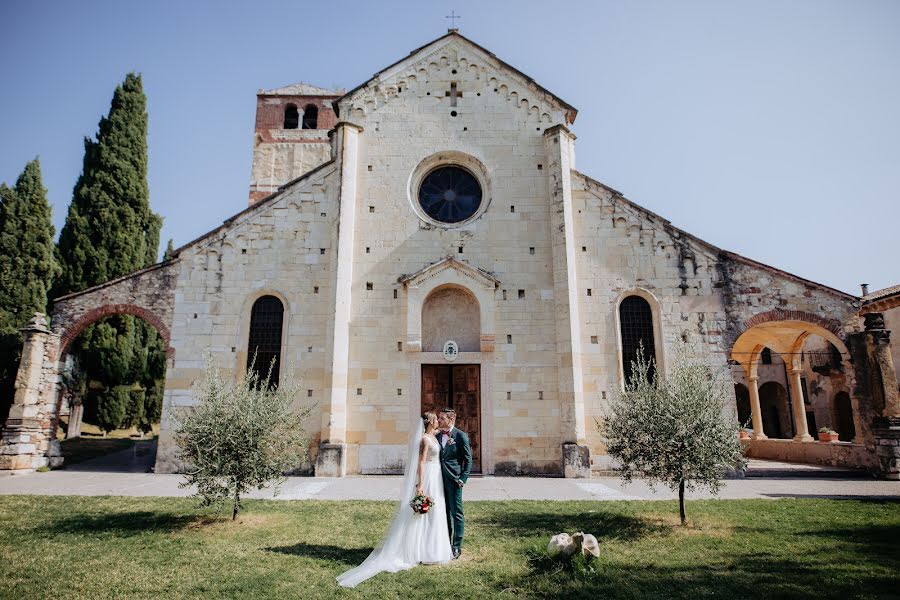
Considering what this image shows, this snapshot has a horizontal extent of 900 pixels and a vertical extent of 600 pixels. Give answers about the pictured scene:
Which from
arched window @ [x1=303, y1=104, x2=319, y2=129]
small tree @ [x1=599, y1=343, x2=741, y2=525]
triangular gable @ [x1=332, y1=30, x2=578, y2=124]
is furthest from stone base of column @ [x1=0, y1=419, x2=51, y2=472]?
Answer: arched window @ [x1=303, y1=104, x2=319, y2=129]

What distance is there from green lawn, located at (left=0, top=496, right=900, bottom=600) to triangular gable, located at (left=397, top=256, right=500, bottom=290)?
7164 mm

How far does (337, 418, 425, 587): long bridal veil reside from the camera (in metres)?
6.18

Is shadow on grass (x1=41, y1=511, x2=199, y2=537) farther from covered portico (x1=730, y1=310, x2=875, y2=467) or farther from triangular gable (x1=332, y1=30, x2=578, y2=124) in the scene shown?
covered portico (x1=730, y1=310, x2=875, y2=467)

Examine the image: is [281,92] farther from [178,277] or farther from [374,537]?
[374,537]

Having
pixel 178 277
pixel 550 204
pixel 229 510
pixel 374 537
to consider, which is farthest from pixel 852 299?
pixel 178 277

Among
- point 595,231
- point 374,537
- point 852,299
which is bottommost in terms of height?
point 374,537

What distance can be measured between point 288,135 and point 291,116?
166 centimetres

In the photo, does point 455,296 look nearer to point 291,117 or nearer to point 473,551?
point 473,551

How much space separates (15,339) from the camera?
740 inches

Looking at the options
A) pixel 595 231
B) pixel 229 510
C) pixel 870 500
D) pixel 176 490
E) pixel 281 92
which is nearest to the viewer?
pixel 229 510

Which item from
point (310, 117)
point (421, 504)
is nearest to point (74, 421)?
point (310, 117)

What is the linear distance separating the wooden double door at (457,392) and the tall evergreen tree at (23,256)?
1528 cm

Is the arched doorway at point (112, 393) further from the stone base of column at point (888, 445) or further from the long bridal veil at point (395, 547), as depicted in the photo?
the stone base of column at point (888, 445)

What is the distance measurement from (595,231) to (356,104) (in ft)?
29.8
